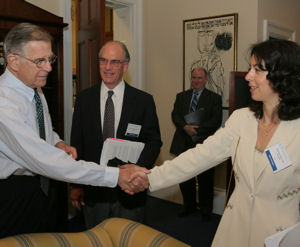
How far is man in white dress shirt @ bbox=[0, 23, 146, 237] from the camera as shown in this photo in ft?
5.87

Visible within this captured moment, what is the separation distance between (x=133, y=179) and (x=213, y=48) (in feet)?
8.96

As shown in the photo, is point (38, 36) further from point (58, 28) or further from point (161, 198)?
point (161, 198)

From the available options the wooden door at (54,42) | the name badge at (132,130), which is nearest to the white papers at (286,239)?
the name badge at (132,130)

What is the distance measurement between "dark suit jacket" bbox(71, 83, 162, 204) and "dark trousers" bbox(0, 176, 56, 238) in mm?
622

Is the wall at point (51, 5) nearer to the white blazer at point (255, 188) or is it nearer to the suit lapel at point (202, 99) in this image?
the suit lapel at point (202, 99)

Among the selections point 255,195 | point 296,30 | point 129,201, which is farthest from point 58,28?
point 296,30

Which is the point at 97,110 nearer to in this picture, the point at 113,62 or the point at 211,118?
the point at 113,62

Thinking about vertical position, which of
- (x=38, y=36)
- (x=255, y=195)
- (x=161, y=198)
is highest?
(x=38, y=36)

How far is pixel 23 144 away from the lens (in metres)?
1.78

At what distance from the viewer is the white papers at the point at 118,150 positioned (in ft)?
7.75

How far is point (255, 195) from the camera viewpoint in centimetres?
170

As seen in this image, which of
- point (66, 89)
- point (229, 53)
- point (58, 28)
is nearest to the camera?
point (58, 28)

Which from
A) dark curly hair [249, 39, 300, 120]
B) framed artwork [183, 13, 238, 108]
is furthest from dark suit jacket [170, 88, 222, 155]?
dark curly hair [249, 39, 300, 120]

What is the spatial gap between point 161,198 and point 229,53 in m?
2.28
